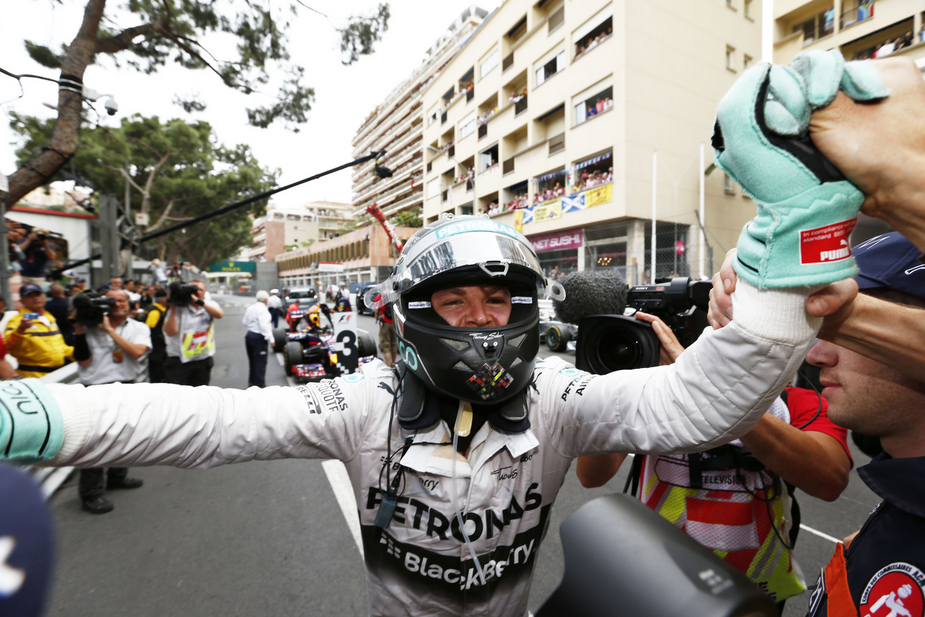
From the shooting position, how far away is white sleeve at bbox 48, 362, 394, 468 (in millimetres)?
966

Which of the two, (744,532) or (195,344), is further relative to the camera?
(195,344)

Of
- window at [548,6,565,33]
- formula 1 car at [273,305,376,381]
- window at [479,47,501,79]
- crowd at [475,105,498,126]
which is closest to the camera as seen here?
formula 1 car at [273,305,376,381]

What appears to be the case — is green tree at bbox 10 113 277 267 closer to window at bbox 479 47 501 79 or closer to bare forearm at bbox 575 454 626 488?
window at bbox 479 47 501 79

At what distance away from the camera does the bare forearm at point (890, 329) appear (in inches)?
33.8

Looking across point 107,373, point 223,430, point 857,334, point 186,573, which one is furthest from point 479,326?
point 107,373

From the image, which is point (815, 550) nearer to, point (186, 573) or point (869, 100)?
point (869, 100)

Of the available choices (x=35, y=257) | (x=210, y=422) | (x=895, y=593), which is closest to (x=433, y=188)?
(x=35, y=257)

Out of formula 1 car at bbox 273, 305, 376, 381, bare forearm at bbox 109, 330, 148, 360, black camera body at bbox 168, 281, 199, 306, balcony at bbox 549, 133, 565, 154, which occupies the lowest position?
formula 1 car at bbox 273, 305, 376, 381

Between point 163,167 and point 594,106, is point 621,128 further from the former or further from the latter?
point 163,167

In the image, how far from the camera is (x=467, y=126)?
92.4 feet

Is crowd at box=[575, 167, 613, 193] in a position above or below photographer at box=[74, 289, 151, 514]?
above

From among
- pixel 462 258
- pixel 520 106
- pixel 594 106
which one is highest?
pixel 520 106

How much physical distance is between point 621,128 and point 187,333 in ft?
54.3

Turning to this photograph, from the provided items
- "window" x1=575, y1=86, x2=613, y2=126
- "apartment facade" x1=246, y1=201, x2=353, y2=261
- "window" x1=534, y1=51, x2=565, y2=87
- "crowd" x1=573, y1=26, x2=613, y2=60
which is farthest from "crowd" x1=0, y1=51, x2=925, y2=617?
"apartment facade" x1=246, y1=201, x2=353, y2=261
